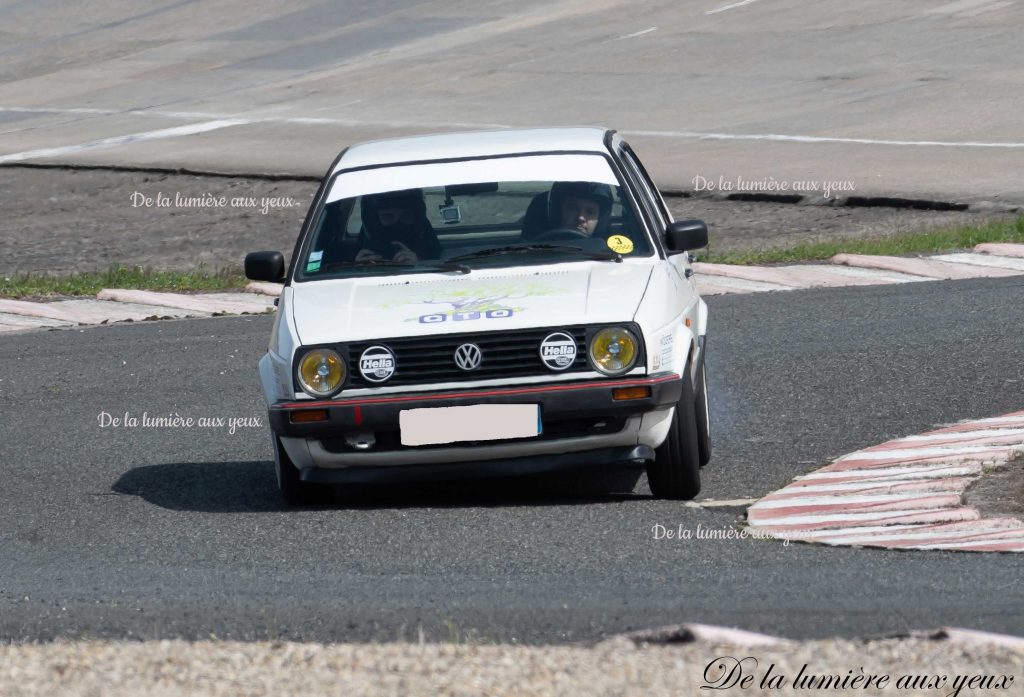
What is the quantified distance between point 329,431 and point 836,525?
2011mm

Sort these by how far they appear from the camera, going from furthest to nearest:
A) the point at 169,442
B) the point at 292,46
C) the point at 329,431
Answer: the point at 292,46 → the point at 169,442 → the point at 329,431

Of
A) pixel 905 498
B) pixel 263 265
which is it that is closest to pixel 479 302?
pixel 263 265

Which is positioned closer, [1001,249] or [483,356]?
[483,356]

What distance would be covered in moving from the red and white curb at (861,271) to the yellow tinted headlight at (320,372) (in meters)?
6.93

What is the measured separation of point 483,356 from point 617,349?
531 millimetres

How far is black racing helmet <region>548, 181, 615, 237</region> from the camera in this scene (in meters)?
7.55

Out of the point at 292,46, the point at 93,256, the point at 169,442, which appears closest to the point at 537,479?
the point at 169,442

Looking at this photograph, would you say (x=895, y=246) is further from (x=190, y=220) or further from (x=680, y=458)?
(x=680, y=458)

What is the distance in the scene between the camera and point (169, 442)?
8.80m

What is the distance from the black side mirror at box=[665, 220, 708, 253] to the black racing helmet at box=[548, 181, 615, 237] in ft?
0.95

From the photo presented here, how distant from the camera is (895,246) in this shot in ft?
47.9

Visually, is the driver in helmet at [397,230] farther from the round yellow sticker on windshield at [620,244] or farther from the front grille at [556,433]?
the front grille at [556,433]

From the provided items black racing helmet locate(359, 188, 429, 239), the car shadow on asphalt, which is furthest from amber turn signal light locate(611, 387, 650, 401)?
black racing helmet locate(359, 188, 429, 239)

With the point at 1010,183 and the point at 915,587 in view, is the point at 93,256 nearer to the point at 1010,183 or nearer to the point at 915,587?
the point at 1010,183
